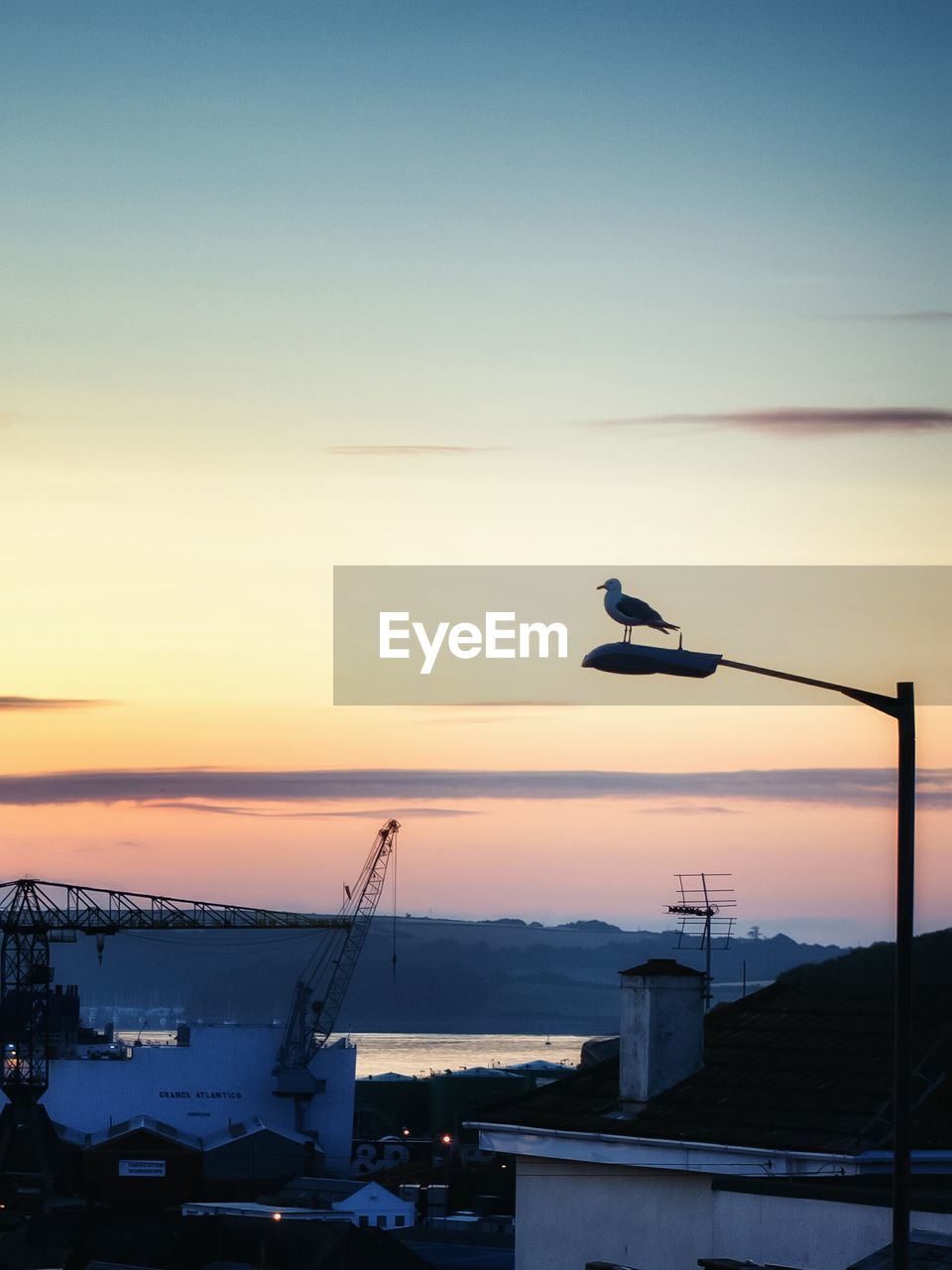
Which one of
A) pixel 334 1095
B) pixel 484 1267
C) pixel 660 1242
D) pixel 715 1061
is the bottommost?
pixel 334 1095

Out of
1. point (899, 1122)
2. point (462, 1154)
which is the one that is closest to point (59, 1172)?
point (462, 1154)

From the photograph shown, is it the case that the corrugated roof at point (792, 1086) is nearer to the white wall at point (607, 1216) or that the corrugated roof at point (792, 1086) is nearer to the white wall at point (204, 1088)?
the white wall at point (607, 1216)

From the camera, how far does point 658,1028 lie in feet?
77.3

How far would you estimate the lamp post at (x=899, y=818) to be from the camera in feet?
44.3

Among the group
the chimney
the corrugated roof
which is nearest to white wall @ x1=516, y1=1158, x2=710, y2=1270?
the corrugated roof

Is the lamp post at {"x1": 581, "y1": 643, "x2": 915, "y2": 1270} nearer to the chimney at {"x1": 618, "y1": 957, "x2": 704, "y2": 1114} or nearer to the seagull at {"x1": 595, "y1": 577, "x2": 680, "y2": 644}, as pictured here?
the seagull at {"x1": 595, "y1": 577, "x2": 680, "y2": 644}

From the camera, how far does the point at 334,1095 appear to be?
151625 mm

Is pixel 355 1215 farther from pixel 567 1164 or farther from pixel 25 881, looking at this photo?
pixel 25 881

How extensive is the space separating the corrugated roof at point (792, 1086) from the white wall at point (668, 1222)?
0.58 metres

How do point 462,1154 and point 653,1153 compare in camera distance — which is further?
point 462,1154

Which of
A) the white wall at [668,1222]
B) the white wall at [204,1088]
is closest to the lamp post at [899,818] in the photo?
the white wall at [668,1222]

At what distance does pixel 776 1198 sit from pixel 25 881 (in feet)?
431

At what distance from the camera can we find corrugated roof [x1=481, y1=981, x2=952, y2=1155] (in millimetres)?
21422

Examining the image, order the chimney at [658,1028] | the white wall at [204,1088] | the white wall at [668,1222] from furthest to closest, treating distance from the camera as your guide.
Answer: the white wall at [204,1088] → the chimney at [658,1028] → the white wall at [668,1222]
